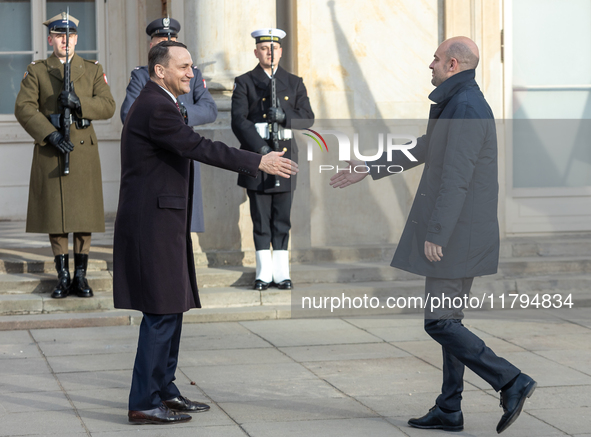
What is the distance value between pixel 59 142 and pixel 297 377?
9.67 ft

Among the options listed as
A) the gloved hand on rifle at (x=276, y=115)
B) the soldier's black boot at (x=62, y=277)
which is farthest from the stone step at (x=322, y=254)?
the gloved hand on rifle at (x=276, y=115)

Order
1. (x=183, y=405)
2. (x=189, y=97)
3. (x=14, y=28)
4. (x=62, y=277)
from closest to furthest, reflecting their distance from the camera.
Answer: (x=183, y=405) < (x=62, y=277) < (x=189, y=97) < (x=14, y=28)

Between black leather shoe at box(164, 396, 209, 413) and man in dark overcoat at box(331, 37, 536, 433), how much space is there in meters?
1.10

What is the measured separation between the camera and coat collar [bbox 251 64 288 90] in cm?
771

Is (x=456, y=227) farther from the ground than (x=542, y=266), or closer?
farther from the ground

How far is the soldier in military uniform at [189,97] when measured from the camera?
7156mm

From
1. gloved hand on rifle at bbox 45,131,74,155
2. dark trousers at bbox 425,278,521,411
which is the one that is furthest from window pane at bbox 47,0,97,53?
dark trousers at bbox 425,278,521,411

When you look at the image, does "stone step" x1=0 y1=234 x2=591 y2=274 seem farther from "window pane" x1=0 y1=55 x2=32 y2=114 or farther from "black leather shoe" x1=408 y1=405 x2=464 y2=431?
"black leather shoe" x1=408 y1=405 x2=464 y2=431

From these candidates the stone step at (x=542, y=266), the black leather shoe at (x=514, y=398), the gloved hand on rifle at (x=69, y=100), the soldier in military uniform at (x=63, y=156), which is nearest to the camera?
the black leather shoe at (x=514, y=398)

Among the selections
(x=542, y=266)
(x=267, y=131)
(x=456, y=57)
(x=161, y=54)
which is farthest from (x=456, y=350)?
(x=542, y=266)

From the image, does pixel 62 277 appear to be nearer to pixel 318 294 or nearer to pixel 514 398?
pixel 318 294

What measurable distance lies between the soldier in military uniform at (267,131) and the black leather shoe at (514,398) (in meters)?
3.63

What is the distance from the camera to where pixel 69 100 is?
707 centimetres

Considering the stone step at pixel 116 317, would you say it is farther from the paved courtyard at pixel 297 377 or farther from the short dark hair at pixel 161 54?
the short dark hair at pixel 161 54
